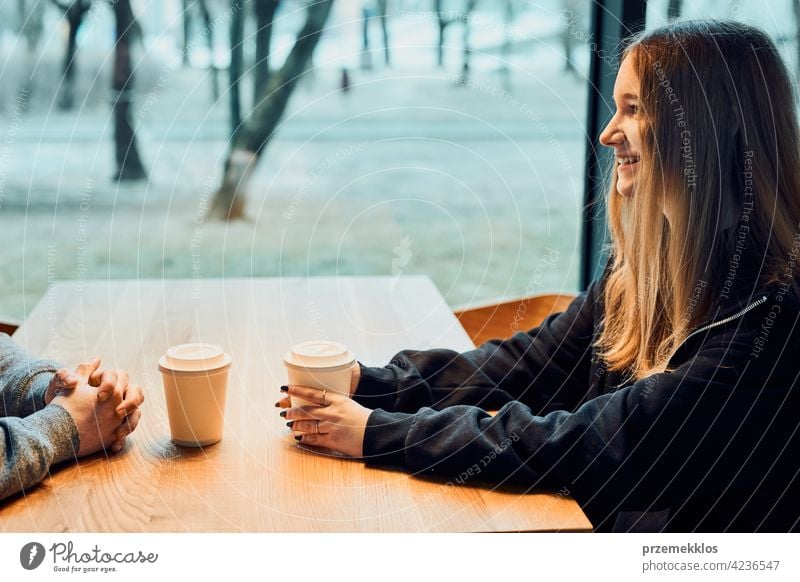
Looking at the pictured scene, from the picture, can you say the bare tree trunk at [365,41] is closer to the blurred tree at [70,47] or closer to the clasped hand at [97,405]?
the blurred tree at [70,47]

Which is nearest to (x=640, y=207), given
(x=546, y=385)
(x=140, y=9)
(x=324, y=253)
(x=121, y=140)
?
(x=546, y=385)

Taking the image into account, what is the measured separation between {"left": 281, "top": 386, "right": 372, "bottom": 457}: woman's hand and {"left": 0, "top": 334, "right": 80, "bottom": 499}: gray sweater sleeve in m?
0.23

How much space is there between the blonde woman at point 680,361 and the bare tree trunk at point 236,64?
4.24 feet

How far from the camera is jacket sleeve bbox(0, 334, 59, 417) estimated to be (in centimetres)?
102

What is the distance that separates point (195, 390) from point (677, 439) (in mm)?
496

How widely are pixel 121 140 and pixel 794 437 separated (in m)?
2.05

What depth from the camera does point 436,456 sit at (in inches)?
35.4

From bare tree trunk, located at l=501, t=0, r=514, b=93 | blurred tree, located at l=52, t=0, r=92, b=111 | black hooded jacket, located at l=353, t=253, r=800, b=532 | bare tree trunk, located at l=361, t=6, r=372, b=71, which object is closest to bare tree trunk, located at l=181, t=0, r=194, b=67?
blurred tree, located at l=52, t=0, r=92, b=111

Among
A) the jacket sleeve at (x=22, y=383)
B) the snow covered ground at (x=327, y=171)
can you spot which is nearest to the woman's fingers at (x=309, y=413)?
the jacket sleeve at (x=22, y=383)

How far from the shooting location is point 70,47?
2.10 metres

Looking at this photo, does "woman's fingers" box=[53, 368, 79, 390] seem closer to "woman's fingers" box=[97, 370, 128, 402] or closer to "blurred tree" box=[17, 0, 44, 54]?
"woman's fingers" box=[97, 370, 128, 402]

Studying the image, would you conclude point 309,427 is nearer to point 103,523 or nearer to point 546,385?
point 103,523

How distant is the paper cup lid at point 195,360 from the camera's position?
0.92m

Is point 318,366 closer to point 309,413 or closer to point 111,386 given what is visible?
point 309,413
